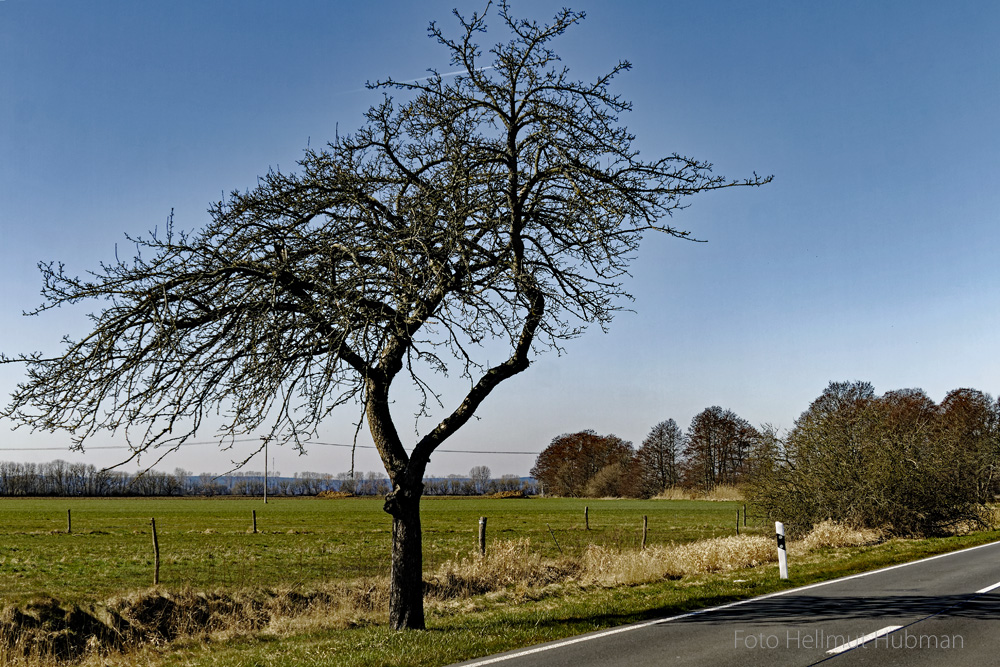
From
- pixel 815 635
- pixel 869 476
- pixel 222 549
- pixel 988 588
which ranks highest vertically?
pixel 869 476

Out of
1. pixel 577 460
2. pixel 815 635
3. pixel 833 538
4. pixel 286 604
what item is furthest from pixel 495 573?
pixel 577 460

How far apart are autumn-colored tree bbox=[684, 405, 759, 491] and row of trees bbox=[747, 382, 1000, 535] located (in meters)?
61.1

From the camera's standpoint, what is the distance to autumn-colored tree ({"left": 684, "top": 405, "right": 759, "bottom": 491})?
86375 millimetres

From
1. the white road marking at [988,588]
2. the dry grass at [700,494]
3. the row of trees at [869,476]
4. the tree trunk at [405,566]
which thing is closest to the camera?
the tree trunk at [405,566]

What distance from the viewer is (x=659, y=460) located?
97062 mm

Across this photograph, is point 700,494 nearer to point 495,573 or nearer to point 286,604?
point 495,573

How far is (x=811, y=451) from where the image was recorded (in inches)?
968

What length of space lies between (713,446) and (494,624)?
274 ft

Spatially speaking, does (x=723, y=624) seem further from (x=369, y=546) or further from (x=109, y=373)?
(x=369, y=546)

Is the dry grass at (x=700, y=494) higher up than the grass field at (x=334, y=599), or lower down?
lower down

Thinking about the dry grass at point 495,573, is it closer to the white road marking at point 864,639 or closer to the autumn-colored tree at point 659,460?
the white road marking at point 864,639

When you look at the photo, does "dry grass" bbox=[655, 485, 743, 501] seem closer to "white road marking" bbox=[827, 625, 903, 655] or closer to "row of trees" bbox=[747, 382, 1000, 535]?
"row of trees" bbox=[747, 382, 1000, 535]

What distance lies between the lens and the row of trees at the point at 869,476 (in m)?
23.4

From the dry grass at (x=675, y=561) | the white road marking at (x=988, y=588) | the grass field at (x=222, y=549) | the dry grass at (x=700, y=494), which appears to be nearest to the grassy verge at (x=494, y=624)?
the dry grass at (x=675, y=561)
